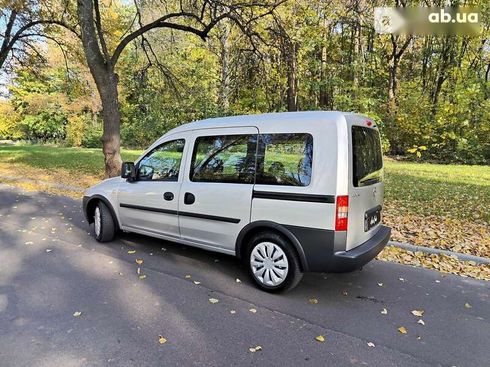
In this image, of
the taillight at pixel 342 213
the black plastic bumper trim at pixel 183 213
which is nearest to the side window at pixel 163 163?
the black plastic bumper trim at pixel 183 213

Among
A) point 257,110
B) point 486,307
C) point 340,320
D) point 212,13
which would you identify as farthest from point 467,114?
point 340,320

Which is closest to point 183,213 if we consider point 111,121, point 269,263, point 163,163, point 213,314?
point 163,163

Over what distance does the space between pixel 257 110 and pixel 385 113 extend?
7.66m

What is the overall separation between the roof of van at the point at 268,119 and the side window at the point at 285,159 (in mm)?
181

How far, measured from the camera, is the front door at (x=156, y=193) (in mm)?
4965

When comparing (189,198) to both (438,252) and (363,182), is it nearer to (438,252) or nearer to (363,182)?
(363,182)

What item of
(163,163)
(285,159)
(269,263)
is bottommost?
(269,263)

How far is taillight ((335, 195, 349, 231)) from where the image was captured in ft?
11.9

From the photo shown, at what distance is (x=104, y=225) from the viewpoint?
5746 millimetres

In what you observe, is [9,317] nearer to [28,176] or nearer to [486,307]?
[486,307]

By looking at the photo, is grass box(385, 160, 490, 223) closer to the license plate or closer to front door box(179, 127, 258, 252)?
the license plate

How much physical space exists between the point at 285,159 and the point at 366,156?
934 mm

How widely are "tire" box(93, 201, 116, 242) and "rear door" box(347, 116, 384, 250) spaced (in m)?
3.76

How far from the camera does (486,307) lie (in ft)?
12.9
